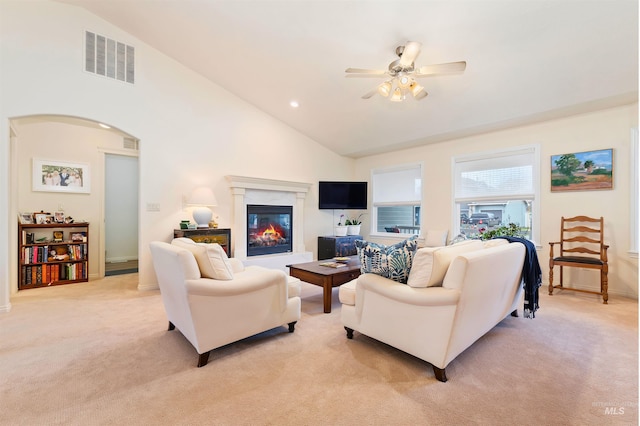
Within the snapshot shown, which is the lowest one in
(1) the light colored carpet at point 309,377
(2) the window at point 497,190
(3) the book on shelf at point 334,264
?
(1) the light colored carpet at point 309,377

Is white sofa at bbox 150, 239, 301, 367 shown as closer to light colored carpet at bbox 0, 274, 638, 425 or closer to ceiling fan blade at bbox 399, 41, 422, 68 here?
light colored carpet at bbox 0, 274, 638, 425

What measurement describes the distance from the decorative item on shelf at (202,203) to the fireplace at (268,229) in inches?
33.9

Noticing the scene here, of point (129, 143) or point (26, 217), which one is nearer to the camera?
point (26, 217)

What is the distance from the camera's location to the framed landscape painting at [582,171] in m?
3.78

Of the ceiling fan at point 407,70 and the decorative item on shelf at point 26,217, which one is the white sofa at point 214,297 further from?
the decorative item on shelf at point 26,217

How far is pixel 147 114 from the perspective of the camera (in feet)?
13.9

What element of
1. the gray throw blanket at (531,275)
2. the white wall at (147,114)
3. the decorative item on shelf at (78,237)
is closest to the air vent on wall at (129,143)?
the white wall at (147,114)

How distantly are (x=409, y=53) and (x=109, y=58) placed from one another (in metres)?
4.02

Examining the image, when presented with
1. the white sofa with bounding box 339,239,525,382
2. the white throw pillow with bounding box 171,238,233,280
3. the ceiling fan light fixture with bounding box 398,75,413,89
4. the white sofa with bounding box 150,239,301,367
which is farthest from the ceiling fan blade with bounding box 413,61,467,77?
the white throw pillow with bounding box 171,238,233,280

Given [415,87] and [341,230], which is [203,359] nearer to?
[415,87]

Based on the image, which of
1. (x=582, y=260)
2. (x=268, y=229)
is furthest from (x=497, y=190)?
(x=268, y=229)

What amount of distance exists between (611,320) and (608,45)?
2.77 metres

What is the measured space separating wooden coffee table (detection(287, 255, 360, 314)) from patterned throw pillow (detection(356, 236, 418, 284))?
0.83 m

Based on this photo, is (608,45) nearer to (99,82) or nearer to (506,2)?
(506,2)
